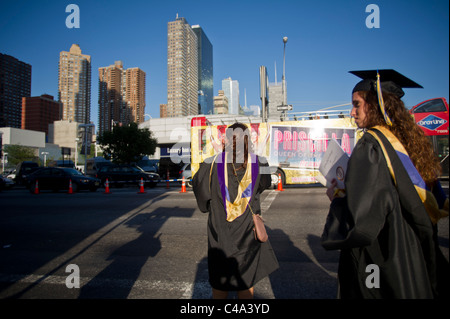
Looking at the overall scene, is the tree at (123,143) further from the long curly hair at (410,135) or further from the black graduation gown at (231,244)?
the long curly hair at (410,135)

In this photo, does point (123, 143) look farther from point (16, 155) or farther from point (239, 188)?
point (16, 155)

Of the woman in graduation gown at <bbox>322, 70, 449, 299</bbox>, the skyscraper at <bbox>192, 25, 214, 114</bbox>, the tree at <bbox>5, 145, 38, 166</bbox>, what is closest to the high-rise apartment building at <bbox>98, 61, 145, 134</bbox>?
the tree at <bbox>5, 145, 38, 166</bbox>

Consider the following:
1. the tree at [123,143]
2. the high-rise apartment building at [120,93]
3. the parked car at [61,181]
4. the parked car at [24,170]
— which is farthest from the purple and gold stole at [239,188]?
the high-rise apartment building at [120,93]

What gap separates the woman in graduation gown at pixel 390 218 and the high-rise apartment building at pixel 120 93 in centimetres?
10356

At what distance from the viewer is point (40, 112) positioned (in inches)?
4852

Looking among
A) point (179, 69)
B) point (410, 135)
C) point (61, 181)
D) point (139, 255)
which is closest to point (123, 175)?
point (61, 181)

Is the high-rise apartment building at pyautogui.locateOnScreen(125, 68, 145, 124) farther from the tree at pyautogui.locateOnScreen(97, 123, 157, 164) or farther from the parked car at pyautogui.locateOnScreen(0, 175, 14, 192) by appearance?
the parked car at pyautogui.locateOnScreen(0, 175, 14, 192)

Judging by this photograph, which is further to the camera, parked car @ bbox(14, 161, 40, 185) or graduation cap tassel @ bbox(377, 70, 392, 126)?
parked car @ bbox(14, 161, 40, 185)

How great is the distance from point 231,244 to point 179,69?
16902 cm

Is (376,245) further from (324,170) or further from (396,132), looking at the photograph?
(396,132)

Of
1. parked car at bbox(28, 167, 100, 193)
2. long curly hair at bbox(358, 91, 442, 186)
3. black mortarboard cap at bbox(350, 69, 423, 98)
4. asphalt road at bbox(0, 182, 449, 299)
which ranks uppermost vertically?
black mortarboard cap at bbox(350, 69, 423, 98)

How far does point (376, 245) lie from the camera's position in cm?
141

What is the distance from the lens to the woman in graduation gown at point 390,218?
4.34 ft

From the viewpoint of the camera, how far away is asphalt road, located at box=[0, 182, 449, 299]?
11.1 ft
